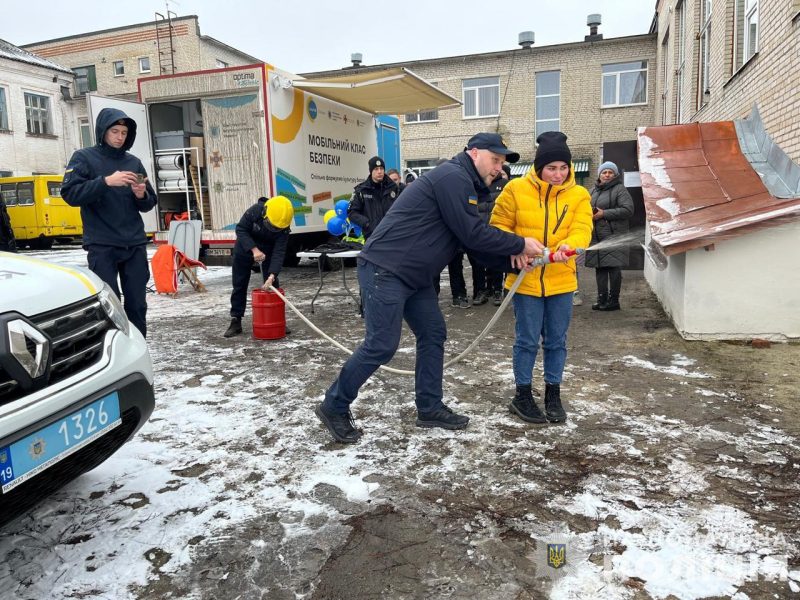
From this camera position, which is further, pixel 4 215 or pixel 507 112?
pixel 507 112

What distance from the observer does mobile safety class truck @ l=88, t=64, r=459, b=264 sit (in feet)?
29.6

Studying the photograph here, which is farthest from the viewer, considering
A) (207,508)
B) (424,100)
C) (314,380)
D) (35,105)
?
(35,105)

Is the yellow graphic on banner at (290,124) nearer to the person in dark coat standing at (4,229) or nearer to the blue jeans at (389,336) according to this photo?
the person in dark coat standing at (4,229)

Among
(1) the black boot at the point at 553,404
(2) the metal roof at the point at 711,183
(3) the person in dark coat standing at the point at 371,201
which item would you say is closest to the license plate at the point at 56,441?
(1) the black boot at the point at 553,404

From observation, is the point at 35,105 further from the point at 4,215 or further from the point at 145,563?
the point at 145,563

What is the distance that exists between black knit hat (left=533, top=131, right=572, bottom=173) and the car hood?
2.40m

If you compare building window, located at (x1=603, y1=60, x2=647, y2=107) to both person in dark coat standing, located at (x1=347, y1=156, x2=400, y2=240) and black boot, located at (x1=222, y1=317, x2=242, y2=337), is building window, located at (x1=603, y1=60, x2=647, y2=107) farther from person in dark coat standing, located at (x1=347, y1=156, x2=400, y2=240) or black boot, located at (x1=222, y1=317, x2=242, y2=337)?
black boot, located at (x1=222, y1=317, x2=242, y2=337)

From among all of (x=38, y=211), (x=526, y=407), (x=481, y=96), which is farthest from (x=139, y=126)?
(x=481, y=96)

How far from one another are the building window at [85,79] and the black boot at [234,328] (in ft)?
110

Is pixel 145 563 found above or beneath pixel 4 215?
beneath

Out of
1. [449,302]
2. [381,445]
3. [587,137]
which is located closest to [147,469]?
[381,445]

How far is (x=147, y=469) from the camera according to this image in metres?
3.18

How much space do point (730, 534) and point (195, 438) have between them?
2.81m

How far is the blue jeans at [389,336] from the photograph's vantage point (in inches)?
133
